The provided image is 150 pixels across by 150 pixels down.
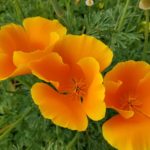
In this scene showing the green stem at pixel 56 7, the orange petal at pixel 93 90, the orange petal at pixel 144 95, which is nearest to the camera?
the orange petal at pixel 93 90

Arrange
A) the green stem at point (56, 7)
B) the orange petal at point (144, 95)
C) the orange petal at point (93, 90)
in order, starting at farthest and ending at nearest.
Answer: the green stem at point (56, 7) < the orange petal at point (144, 95) < the orange petal at point (93, 90)

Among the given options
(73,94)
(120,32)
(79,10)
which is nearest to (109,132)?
(73,94)

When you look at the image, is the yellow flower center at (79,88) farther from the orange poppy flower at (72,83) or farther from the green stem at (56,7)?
the green stem at (56,7)

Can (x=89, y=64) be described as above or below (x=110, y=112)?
above

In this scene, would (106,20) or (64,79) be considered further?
(106,20)

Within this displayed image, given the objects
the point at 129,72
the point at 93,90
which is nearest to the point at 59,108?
the point at 93,90

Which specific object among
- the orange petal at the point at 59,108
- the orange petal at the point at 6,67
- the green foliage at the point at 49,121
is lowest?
the green foliage at the point at 49,121

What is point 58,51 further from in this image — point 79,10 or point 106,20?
point 79,10

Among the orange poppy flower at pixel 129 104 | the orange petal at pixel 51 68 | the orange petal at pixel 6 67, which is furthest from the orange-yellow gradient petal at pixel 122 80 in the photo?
the orange petal at pixel 6 67

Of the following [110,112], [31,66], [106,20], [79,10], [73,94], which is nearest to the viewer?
[31,66]
